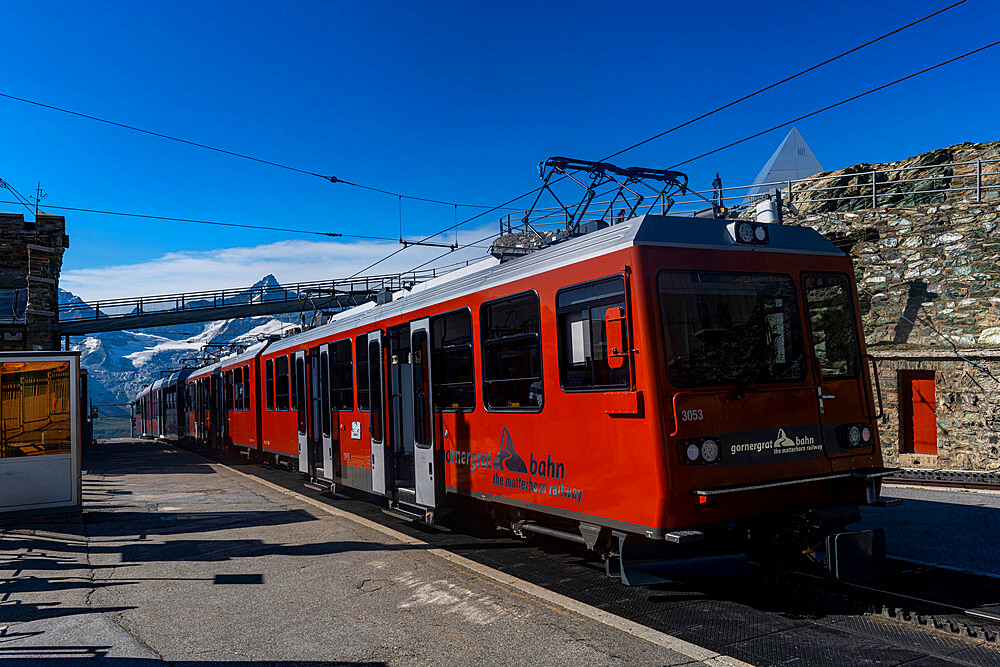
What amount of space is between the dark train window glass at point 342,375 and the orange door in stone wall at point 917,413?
1067 centimetres

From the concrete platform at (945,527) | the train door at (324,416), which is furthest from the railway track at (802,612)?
the train door at (324,416)

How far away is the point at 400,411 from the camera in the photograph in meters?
10.5

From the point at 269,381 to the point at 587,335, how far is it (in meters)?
12.9

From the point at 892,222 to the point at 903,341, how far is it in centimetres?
266

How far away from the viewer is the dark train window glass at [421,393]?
944 cm

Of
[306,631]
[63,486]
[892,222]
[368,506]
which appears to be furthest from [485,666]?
[892,222]

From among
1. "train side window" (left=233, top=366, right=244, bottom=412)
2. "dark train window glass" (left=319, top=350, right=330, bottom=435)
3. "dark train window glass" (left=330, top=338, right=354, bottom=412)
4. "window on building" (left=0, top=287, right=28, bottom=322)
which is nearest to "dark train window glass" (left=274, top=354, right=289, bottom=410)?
"dark train window glass" (left=319, top=350, right=330, bottom=435)

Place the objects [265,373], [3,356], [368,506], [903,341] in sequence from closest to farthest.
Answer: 1. [3,356]
2. [368,506]
3. [903,341]
4. [265,373]

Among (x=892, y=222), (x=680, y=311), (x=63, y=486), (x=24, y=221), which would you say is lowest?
(x=63, y=486)

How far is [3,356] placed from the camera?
36.0 ft

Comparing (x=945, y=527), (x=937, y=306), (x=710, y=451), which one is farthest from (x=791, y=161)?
(x=710, y=451)

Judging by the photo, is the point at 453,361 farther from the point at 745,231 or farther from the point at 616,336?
the point at 745,231

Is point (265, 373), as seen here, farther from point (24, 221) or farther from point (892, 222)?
point (892, 222)

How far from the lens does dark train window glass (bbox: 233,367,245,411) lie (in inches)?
833
